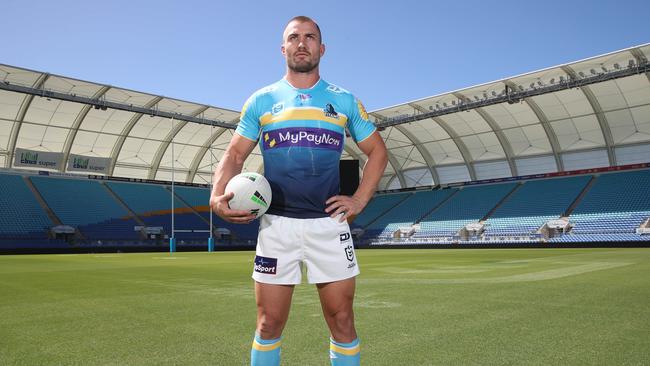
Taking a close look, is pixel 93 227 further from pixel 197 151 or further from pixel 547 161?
pixel 547 161

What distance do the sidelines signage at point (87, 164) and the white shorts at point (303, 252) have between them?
134ft

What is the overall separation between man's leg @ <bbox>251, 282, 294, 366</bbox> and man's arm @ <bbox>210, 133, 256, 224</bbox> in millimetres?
470

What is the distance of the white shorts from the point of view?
9.48ft

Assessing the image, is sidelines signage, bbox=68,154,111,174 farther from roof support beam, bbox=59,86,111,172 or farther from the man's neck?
the man's neck

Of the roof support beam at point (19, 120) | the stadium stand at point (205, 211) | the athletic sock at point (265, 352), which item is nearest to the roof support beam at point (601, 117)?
the athletic sock at point (265, 352)

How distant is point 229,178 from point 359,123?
96 centimetres

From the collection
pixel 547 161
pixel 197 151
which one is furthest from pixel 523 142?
pixel 197 151

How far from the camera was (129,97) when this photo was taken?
104 feet

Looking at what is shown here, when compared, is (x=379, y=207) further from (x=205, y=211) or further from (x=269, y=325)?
(x=269, y=325)

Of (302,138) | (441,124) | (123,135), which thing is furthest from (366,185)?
(123,135)

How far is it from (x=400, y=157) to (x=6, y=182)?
1360 inches

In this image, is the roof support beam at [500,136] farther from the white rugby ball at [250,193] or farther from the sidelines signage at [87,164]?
the white rugby ball at [250,193]

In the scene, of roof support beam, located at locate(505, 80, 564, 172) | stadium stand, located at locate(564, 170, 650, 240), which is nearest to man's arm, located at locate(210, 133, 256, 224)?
roof support beam, located at locate(505, 80, 564, 172)

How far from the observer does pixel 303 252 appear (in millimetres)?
2928
